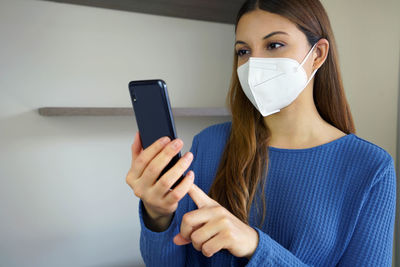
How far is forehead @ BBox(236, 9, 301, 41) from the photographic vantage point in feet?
2.52

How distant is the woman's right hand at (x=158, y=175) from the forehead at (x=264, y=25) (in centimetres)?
37

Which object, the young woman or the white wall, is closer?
the young woman

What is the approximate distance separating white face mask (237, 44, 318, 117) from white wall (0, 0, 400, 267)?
2.35 ft

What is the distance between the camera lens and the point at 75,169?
1336 mm

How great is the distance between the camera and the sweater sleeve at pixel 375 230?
27.1 inches

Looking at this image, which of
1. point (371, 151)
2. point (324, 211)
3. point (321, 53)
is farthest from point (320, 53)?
point (324, 211)

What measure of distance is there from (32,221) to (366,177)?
1.15 metres

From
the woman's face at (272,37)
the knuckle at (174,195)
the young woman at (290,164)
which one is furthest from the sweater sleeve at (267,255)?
the woman's face at (272,37)

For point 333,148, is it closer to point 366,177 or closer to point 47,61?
point 366,177

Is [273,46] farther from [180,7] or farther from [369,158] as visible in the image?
[180,7]

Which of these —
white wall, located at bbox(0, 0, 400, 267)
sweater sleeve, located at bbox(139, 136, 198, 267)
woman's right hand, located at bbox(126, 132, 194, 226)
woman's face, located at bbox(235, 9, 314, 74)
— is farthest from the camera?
white wall, located at bbox(0, 0, 400, 267)

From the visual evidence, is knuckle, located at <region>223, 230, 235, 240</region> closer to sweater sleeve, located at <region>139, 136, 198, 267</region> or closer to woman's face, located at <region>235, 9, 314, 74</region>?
sweater sleeve, located at <region>139, 136, 198, 267</region>

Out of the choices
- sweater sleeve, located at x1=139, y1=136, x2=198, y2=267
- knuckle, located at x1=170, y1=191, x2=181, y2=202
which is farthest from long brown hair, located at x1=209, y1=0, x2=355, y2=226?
knuckle, located at x1=170, y1=191, x2=181, y2=202

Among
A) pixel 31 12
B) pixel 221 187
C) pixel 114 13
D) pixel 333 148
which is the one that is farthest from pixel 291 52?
pixel 31 12
